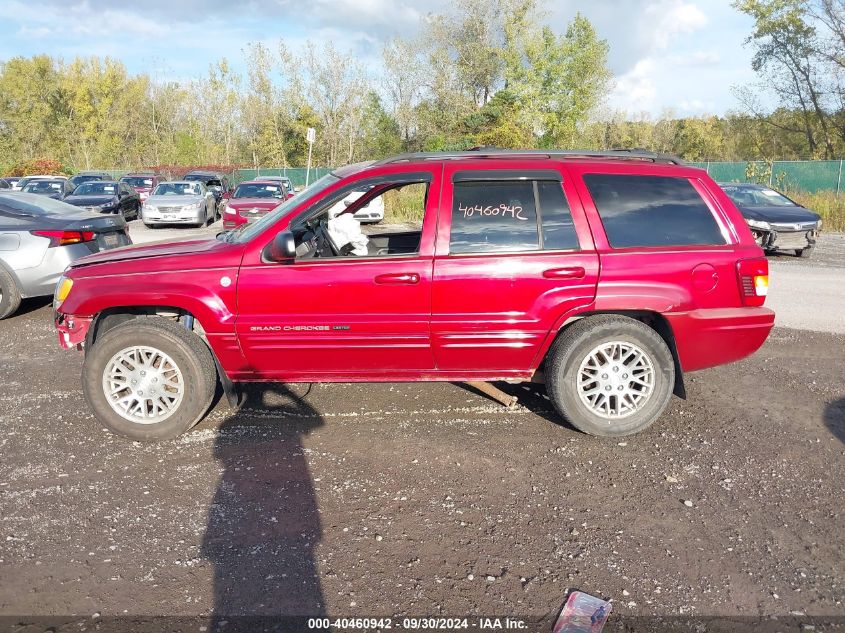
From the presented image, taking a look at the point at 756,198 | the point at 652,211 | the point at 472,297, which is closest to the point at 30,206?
the point at 472,297

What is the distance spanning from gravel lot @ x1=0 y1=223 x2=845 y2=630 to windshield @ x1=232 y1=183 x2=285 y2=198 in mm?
14057

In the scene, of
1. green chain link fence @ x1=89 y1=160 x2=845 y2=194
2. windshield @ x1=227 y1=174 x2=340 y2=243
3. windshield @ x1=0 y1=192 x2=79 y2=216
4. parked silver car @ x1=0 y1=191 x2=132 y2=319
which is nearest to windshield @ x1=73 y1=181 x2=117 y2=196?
green chain link fence @ x1=89 y1=160 x2=845 y2=194

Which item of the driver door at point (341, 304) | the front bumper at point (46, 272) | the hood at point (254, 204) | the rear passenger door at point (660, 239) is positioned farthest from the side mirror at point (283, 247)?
the hood at point (254, 204)

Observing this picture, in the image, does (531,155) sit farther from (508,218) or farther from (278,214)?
(278,214)

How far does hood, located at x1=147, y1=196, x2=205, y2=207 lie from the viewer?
21.5m

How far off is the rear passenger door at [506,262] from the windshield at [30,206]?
6437 millimetres

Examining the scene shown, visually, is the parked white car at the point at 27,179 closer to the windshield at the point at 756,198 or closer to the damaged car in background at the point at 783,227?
the windshield at the point at 756,198

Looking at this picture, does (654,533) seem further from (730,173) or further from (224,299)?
(730,173)

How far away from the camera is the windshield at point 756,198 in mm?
15844

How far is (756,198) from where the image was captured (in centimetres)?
1617

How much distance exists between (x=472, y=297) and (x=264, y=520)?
190cm

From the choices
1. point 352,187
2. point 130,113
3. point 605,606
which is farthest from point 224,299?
point 130,113

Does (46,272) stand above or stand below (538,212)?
below

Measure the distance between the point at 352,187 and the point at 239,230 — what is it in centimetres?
108
